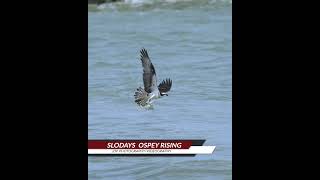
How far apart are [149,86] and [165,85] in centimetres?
15

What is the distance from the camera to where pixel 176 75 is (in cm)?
601

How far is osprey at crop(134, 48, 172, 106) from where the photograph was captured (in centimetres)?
559

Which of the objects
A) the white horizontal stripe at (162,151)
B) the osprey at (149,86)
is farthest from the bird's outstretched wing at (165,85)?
the white horizontal stripe at (162,151)

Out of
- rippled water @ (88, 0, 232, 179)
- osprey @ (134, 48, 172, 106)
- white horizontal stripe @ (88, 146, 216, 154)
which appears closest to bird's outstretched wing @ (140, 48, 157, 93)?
osprey @ (134, 48, 172, 106)

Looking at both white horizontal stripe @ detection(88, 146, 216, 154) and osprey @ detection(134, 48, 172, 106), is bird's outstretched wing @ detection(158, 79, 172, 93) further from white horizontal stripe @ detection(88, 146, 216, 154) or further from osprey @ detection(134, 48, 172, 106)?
white horizontal stripe @ detection(88, 146, 216, 154)

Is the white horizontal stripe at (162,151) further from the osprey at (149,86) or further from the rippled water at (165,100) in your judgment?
the osprey at (149,86)

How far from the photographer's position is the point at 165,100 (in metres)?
5.67

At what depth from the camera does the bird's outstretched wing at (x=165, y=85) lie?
18.6 feet

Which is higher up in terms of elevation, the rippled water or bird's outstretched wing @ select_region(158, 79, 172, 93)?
bird's outstretched wing @ select_region(158, 79, 172, 93)

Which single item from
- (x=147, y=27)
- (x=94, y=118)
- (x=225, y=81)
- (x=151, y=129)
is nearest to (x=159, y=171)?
(x=151, y=129)

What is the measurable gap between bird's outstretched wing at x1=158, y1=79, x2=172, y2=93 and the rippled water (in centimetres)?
4

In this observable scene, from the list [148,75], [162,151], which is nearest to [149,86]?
[148,75]

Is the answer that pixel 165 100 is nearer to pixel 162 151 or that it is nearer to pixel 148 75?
pixel 148 75
